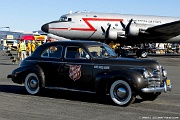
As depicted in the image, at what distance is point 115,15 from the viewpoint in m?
32.8

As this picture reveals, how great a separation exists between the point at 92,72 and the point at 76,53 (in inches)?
34.4

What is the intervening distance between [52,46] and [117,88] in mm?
2589

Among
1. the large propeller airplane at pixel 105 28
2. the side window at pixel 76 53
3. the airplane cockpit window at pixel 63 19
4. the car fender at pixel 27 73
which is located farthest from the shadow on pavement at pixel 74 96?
the airplane cockpit window at pixel 63 19

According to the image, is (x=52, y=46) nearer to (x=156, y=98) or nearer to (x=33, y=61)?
(x=33, y=61)

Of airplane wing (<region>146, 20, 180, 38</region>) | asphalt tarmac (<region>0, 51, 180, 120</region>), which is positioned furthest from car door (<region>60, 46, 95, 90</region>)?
airplane wing (<region>146, 20, 180, 38</region>)

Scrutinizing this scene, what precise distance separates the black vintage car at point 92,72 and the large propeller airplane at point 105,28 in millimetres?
21528

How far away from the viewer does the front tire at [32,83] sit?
9.49 meters

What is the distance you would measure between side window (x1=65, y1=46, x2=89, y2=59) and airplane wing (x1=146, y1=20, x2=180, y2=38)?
2308 centimetres

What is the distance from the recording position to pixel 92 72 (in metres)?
8.45

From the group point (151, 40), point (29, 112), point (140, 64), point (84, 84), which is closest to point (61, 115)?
point (29, 112)

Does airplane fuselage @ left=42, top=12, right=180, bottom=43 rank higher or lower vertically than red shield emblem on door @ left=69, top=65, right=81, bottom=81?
higher

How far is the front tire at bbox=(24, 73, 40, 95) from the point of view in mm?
9492

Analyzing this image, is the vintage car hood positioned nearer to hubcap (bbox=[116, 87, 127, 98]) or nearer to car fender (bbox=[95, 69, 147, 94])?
car fender (bbox=[95, 69, 147, 94])

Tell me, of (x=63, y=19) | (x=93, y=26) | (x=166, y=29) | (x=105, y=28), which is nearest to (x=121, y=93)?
(x=93, y=26)
